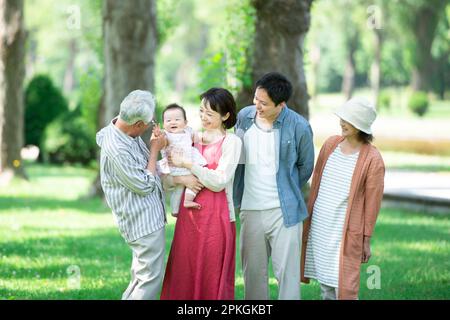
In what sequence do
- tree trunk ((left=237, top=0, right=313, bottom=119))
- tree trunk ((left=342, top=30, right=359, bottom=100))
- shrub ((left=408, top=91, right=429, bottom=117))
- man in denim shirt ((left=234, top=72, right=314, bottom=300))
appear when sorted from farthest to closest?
tree trunk ((left=342, top=30, right=359, bottom=100)) → shrub ((left=408, top=91, right=429, bottom=117)) → tree trunk ((left=237, top=0, right=313, bottom=119)) → man in denim shirt ((left=234, top=72, right=314, bottom=300))

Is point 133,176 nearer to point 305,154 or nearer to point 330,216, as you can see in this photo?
point 305,154

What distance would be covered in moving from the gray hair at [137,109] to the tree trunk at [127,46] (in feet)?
24.2

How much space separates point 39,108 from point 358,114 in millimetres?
17982

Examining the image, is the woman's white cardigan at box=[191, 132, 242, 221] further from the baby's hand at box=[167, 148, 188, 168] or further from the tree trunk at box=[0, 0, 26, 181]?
the tree trunk at box=[0, 0, 26, 181]

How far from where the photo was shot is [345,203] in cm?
579

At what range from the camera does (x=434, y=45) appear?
54.5m

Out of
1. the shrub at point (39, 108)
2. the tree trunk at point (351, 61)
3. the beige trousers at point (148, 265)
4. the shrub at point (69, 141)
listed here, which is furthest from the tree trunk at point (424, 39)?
the beige trousers at point (148, 265)

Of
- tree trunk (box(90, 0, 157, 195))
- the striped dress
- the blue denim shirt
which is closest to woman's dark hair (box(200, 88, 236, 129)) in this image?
the blue denim shirt

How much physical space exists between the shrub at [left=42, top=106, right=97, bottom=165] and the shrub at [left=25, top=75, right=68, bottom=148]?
1.53ft

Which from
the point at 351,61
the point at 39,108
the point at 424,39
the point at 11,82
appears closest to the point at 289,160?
the point at 11,82

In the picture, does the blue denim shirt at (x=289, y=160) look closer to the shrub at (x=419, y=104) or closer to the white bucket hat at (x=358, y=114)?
the white bucket hat at (x=358, y=114)

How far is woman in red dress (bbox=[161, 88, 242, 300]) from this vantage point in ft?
18.1
